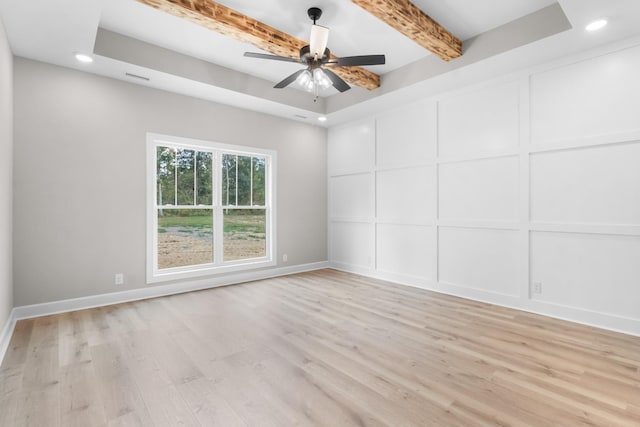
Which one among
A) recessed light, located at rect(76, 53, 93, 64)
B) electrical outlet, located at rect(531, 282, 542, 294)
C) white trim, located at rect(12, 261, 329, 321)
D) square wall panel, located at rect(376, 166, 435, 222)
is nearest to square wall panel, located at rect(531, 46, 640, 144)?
square wall panel, located at rect(376, 166, 435, 222)

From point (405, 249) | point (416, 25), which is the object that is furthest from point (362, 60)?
point (405, 249)

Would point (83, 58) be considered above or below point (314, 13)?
below

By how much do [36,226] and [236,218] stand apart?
99.1 inches

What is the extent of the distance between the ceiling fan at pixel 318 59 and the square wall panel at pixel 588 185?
7.49ft

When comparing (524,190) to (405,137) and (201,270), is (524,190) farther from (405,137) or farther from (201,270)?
Result: (201,270)

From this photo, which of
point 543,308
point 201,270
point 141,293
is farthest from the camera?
point 201,270

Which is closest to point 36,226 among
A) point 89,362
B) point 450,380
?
point 89,362

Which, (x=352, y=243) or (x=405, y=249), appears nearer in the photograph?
(x=405, y=249)

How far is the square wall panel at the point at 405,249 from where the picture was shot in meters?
4.72

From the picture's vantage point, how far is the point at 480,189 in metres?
4.12

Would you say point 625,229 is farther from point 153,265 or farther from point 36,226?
point 36,226

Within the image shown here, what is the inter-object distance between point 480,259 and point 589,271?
110cm

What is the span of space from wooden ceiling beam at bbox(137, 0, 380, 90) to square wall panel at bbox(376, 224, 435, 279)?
9.91 ft

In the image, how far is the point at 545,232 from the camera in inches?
140
